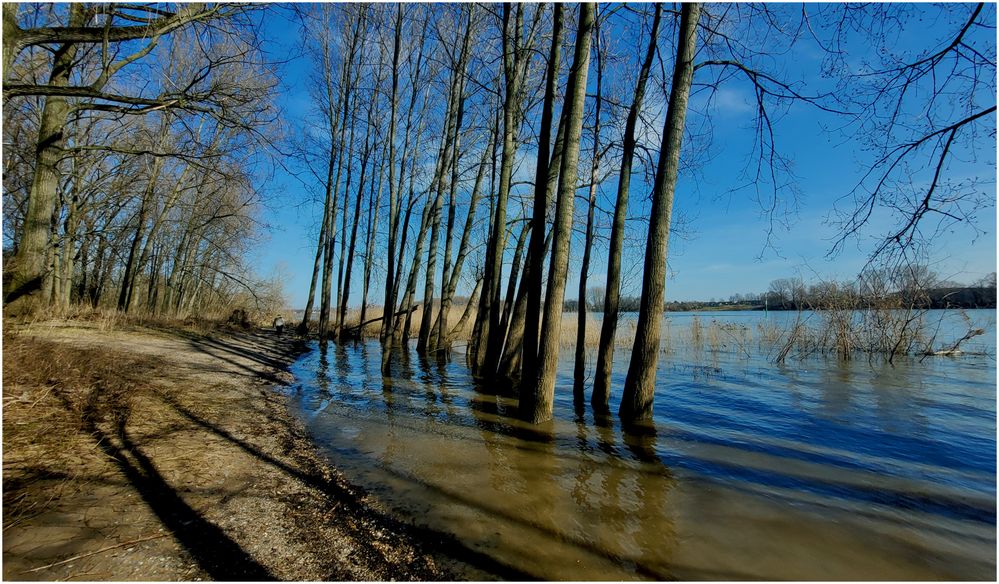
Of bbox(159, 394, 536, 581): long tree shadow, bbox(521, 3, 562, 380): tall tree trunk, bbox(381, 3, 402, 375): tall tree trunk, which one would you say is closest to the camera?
bbox(159, 394, 536, 581): long tree shadow

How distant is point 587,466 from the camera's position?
164 inches

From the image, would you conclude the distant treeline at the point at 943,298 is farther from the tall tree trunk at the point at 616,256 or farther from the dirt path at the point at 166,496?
the dirt path at the point at 166,496

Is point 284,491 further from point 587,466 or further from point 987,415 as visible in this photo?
point 987,415

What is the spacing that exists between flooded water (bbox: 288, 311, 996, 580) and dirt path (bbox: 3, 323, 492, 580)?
1.31 ft

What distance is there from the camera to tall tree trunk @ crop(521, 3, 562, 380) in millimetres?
5809

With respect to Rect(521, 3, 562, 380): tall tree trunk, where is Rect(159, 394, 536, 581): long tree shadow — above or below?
below

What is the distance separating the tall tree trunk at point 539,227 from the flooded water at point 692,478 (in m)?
1.09

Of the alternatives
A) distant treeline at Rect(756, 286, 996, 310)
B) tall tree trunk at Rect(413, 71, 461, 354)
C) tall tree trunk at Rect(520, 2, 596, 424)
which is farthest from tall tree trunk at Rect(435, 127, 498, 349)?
distant treeline at Rect(756, 286, 996, 310)

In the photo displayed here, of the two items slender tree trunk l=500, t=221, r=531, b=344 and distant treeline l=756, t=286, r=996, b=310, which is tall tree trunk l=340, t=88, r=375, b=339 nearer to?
slender tree trunk l=500, t=221, r=531, b=344

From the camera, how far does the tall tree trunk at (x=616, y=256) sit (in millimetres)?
Answer: 7074

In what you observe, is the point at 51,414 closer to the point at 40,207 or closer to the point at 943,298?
the point at 40,207

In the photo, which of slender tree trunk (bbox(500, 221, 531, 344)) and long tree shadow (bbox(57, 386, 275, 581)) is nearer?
long tree shadow (bbox(57, 386, 275, 581))

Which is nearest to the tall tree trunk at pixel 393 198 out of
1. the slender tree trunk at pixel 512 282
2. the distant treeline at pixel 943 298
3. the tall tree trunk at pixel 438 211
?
the tall tree trunk at pixel 438 211

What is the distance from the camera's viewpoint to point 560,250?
579cm
